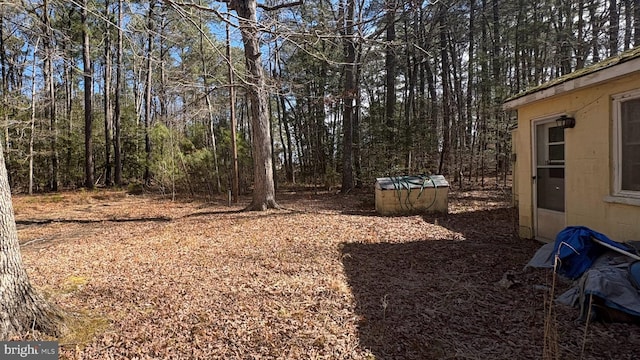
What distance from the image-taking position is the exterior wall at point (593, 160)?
11.4ft

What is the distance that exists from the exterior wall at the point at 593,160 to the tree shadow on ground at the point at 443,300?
90 cm

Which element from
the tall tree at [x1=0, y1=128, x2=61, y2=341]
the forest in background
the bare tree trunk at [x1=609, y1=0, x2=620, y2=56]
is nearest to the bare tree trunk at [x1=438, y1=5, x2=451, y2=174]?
the forest in background

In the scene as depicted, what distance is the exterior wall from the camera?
137 inches

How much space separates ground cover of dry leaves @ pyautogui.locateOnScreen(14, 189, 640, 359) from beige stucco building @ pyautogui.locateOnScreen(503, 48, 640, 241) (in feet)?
2.57

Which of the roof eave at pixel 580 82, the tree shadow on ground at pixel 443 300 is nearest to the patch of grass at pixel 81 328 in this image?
the tree shadow on ground at pixel 443 300

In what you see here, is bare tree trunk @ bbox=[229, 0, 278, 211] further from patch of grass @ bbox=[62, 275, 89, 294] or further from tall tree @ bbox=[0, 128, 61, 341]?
tall tree @ bbox=[0, 128, 61, 341]

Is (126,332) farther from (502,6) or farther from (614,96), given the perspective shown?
(502,6)

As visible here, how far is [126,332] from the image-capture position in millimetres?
2459

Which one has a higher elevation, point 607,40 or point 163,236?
point 607,40

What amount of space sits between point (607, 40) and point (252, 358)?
15790 millimetres

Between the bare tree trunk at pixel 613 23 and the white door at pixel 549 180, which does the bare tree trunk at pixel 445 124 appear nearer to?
the bare tree trunk at pixel 613 23

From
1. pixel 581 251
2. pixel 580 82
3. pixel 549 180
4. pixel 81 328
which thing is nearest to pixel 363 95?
pixel 549 180

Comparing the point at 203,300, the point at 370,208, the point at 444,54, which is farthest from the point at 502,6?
the point at 203,300

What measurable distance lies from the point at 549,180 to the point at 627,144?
1.35m
